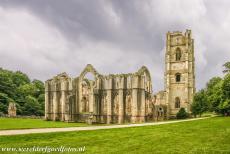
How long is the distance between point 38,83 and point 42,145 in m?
72.7

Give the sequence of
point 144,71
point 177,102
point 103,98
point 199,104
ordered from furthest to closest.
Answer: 1. point 177,102
2. point 199,104
3. point 103,98
4. point 144,71

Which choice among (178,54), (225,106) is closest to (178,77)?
(178,54)

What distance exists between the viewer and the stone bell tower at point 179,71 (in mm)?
66688

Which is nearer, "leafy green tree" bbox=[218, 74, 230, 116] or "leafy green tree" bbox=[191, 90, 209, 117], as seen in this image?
"leafy green tree" bbox=[218, 74, 230, 116]

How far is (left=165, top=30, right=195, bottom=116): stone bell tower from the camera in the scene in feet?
219

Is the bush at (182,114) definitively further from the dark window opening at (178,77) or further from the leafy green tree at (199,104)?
the dark window opening at (178,77)

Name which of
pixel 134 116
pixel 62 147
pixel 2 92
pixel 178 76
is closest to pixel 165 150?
pixel 62 147

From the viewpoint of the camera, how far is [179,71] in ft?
225

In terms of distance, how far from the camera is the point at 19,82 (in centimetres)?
8519

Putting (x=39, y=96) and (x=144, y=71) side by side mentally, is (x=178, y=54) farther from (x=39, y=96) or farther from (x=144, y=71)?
(x=39, y=96)

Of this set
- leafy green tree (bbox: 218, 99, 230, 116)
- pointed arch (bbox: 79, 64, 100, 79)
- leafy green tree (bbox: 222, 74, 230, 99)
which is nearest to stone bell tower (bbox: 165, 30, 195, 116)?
pointed arch (bbox: 79, 64, 100, 79)

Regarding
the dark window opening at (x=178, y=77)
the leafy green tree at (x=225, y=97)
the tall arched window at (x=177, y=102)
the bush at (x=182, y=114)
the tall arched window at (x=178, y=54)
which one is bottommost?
the bush at (x=182, y=114)

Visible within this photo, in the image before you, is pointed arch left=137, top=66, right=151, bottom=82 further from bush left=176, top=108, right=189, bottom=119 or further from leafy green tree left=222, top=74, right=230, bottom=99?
bush left=176, top=108, right=189, bottom=119

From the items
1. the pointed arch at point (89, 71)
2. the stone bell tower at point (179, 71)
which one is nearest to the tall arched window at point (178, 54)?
the stone bell tower at point (179, 71)
